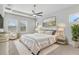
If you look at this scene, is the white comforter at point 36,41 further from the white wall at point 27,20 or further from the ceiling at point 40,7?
the ceiling at point 40,7

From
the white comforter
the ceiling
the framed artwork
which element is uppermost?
the ceiling

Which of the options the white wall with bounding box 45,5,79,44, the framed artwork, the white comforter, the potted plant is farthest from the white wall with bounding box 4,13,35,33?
the potted plant

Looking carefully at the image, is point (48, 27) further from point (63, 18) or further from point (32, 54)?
point (32, 54)

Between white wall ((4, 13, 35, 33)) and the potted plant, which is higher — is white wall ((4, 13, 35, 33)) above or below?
above

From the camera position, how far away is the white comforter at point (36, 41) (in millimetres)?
2266

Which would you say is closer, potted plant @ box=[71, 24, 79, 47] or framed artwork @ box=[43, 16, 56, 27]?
potted plant @ box=[71, 24, 79, 47]

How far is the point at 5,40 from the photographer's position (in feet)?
7.55

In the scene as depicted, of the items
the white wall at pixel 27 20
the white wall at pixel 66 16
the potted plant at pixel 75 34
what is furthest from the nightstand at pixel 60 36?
the white wall at pixel 27 20

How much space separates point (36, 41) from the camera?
227 cm

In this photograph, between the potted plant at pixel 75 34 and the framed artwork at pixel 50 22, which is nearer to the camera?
the potted plant at pixel 75 34

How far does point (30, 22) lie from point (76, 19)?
957 millimetres

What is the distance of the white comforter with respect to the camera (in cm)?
227

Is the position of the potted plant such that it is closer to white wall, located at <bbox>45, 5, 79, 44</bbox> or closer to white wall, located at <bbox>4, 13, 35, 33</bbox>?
white wall, located at <bbox>45, 5, 79, 44</bbox>

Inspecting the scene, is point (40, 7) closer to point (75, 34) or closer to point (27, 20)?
point (27, 20)
